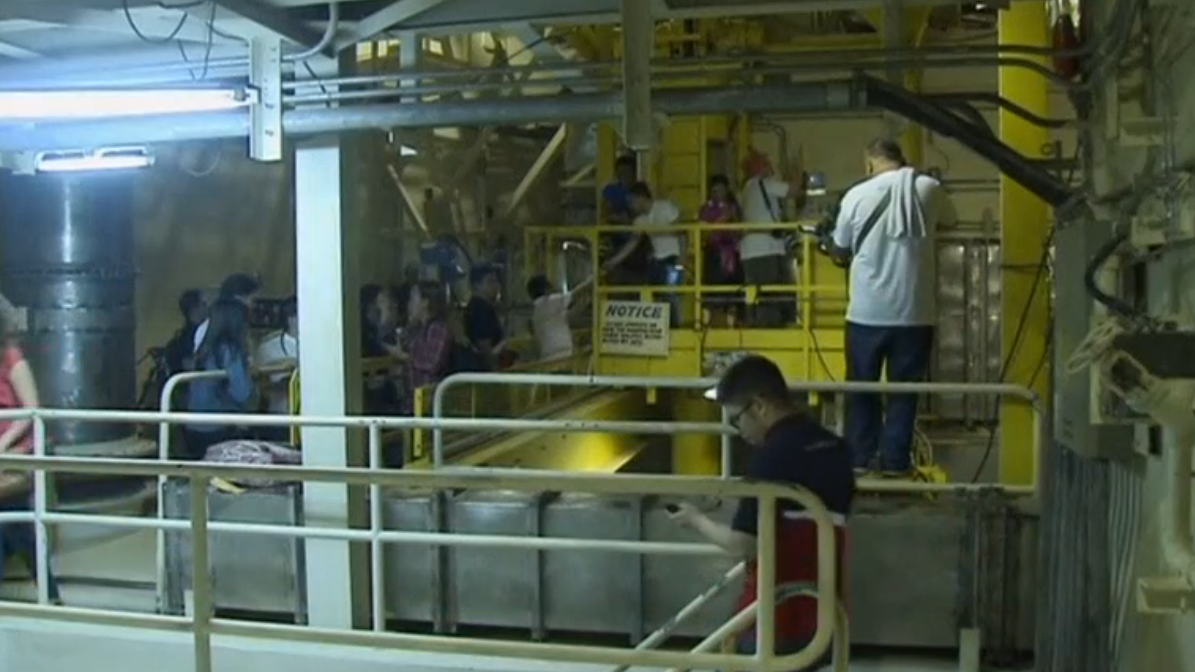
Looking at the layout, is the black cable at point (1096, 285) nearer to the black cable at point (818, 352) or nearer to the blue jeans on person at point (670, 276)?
the black cable at point (818, 352)

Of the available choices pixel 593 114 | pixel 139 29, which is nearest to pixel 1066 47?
pixel 593 114

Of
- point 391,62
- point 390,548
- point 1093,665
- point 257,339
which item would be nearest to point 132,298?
point 257,339

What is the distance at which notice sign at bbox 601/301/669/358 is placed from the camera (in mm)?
9570

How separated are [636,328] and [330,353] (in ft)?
13.1

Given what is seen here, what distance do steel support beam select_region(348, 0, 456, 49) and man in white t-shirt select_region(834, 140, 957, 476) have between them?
2.35 meters

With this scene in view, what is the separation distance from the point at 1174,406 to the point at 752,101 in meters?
2.47

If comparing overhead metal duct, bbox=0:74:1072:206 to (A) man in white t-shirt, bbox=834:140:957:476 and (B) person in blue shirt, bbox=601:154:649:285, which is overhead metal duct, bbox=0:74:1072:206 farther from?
(B) person in blue shirt, bbox=601:154:649:285

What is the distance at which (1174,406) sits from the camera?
328cm

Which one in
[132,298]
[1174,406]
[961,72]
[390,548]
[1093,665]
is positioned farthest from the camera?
[961,72]

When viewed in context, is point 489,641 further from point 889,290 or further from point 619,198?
point 619,198

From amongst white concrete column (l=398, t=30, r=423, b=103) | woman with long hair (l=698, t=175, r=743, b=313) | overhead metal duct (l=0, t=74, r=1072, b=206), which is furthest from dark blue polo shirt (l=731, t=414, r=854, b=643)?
woman with long hair (l=698, t=175, r=743, b=313)

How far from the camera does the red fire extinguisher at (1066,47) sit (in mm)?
4719

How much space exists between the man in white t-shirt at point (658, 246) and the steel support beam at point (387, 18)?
160 inches

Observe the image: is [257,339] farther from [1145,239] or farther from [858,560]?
[1145,239]
